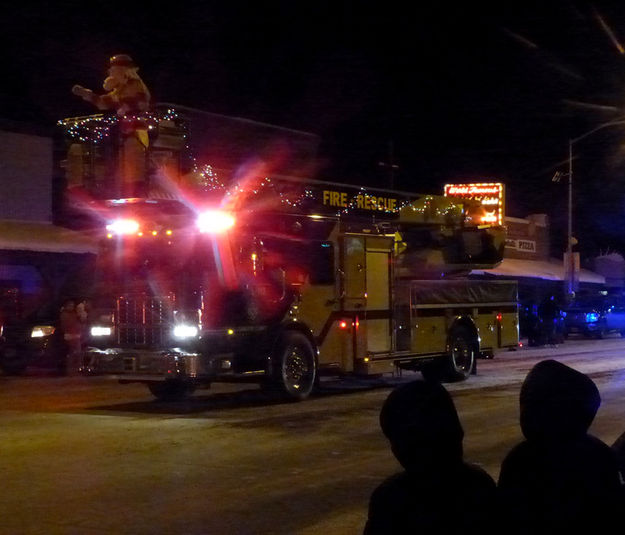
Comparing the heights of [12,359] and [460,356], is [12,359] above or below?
below

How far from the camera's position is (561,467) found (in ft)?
10.7

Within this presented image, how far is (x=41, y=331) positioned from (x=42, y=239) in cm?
532

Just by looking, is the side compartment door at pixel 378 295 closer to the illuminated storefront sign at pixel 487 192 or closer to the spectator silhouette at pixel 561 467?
the spectator silhouette at pixel 561 467

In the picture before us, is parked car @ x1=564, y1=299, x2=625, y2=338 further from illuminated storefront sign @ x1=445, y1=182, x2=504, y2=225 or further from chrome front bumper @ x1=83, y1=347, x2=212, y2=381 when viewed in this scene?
chrome front bumper @ x1=83, y1=347, x2=212, y2=381

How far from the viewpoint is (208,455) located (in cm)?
1045

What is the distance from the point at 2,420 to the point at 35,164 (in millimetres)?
16157

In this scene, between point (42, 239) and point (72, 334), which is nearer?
point (72, 334)

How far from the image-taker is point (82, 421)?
13250mm

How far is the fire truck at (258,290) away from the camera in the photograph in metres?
14.2

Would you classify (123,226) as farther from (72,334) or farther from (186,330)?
(72,334)

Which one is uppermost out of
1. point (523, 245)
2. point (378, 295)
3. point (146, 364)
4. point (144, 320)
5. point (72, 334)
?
point (523, 245)

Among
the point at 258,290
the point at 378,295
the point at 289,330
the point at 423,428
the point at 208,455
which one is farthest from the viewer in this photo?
the point at 378,295

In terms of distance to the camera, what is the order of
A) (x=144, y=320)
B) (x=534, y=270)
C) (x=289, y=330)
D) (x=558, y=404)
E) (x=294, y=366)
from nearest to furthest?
1. (x=558, y=404)
2. (x=144, y=320)
3. (x=289, y=330)
4. (x=294, y=366)
5. (x=534, y=270)

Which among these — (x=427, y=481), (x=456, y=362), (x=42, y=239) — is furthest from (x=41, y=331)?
(x=427, y=481)
